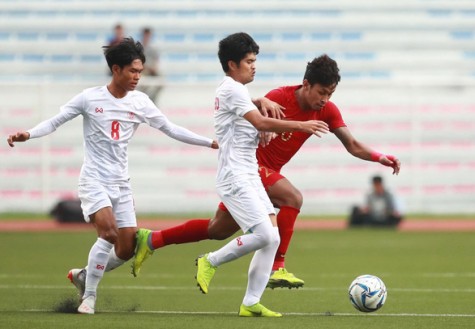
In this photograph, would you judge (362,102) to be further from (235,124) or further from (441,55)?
(235,124)

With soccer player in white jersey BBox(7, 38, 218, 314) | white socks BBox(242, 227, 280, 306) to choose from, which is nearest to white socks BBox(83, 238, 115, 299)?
soccer player in white jersey BBox(7, 38, 218, 314)

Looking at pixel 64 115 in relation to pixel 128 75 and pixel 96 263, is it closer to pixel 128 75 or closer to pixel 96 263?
pixel 128 75

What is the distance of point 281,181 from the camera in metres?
8.73

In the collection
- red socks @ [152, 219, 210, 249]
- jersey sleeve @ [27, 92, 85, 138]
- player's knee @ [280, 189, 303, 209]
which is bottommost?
red socks @ [152, 219, 210, 249]

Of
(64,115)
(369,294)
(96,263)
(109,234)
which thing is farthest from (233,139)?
(369,294)

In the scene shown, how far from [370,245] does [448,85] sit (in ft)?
18.4

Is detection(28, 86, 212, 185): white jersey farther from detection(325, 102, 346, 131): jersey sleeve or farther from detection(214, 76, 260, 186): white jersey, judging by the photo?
detection(325, 102, 346, 131): jersey sleeve

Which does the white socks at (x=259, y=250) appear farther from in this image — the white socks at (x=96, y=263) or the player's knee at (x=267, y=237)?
the white socks at (x=96, y=263)

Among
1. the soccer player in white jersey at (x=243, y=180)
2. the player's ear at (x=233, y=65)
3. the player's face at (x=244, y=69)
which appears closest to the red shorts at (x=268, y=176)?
the soccer player in white jersey at (x=243, y=180)

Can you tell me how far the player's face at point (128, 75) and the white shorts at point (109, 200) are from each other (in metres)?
0.75

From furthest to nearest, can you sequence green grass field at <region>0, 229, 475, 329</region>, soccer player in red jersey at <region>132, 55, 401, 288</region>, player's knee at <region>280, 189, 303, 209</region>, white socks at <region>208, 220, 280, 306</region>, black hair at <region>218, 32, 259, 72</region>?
player's knee at <region>280, 189, 303, 209</region> → soccer player in red jersey at <region>132, 55, 401, 288</region> → black hair at <region>218, 32, 259, 72</region> → white socks at <region>208, 220, 280, 306</region> → green grass field at <region>0, 229, 475, 329</region>

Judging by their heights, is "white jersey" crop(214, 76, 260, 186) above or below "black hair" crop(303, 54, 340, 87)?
below

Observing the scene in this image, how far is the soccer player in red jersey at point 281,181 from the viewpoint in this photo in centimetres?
857

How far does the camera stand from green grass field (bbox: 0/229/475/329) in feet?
26.0
